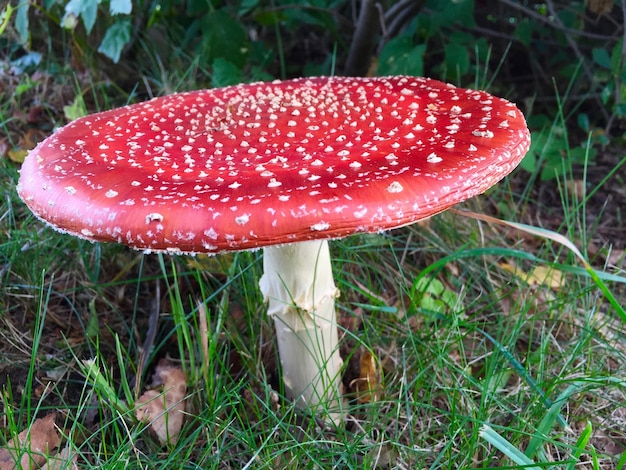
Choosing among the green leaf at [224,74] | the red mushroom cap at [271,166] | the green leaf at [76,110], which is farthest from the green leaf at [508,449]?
the green leaf at [76,110]

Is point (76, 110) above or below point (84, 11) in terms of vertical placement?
below

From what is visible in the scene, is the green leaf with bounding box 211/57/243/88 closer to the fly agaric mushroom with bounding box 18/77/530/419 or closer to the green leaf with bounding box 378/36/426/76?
the green leaf with bounding box 378/36/426/76

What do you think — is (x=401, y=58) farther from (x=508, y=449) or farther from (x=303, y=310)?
(x=508, y=449)

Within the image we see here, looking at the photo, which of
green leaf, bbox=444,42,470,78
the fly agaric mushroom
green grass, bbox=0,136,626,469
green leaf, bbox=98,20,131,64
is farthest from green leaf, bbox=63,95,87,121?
green leaf, bbox=444,42,470,78

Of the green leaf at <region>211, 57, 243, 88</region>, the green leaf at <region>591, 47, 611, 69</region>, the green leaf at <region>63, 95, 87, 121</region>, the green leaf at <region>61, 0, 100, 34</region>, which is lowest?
the green leaf at <region>591, 47, 611, 69</region>

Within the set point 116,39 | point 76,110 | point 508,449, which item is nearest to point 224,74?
point 116,39

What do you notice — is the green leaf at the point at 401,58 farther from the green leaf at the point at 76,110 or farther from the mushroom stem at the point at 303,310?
the green leaf at the point at 76,110
